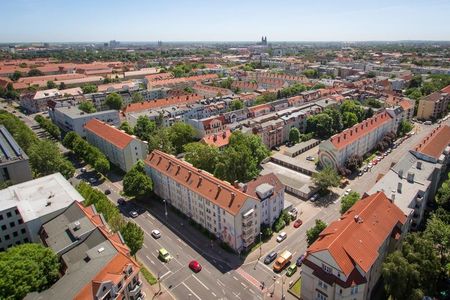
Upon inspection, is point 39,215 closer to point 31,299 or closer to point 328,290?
point 31,299

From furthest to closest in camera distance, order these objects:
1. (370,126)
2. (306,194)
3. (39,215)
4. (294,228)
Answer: (370,126) < (306,194) < (294,228) < (39,215)

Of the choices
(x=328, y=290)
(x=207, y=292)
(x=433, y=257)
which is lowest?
(x=207, y=292)

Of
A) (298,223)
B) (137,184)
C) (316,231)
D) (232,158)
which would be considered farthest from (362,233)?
(137,184)

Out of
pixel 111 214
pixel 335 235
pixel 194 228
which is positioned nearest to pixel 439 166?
pixel 335 235

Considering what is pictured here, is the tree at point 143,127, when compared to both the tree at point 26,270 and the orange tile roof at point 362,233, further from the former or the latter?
the orange tile roof at point 362,233

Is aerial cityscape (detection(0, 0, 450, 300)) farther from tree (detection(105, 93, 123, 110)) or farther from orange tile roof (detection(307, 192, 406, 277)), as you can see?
tree (detection(105, 93, 123, 110))

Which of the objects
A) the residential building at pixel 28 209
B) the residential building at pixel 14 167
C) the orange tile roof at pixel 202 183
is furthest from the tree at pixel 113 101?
the residential building at pixel 28 209

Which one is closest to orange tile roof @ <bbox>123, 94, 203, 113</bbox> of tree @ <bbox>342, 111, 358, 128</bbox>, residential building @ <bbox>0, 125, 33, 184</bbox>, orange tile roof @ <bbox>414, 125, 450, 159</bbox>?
residential building @ <bbox>0, 125, 33, 184</bbox>

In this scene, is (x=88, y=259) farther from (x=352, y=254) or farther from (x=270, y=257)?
(x=352, y=254)
